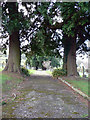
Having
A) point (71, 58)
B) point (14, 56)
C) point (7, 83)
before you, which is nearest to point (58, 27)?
point (71, 58)

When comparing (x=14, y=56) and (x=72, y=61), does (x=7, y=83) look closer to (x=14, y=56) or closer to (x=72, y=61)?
(x=14, y=56)

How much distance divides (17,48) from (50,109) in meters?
13.4

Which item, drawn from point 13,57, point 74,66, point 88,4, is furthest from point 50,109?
point 13,57

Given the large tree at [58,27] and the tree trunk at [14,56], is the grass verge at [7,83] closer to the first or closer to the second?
the tree trunk at [14,56]

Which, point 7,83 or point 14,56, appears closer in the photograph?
point 7,83

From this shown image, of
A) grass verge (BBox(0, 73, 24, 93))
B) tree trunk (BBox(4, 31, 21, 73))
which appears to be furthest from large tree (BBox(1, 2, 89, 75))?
grass verge (BBox(0, 73, 24, 93))

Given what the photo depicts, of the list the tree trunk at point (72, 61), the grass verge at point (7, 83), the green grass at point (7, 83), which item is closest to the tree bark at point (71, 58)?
the tree trunk at point (72, 61)

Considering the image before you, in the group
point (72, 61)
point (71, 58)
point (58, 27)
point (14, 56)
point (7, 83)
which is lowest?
point (7, 83)

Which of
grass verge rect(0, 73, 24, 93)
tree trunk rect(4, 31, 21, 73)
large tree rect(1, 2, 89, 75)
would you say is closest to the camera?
grass verge rect(0, 73, 24, 93)

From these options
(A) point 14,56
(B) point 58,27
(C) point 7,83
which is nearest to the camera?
(C) point 7,83

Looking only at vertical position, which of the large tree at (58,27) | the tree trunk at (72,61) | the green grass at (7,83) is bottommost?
the green grass at (7,83)

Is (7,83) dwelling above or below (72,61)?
below

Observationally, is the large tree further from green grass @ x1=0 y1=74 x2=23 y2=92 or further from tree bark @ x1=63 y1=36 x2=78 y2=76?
green grass @ x1=0 y1=74 x2=23 y2=92

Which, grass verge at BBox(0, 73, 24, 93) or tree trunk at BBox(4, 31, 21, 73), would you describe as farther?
tree trunk at BBox(4, 31, 21, 73)
